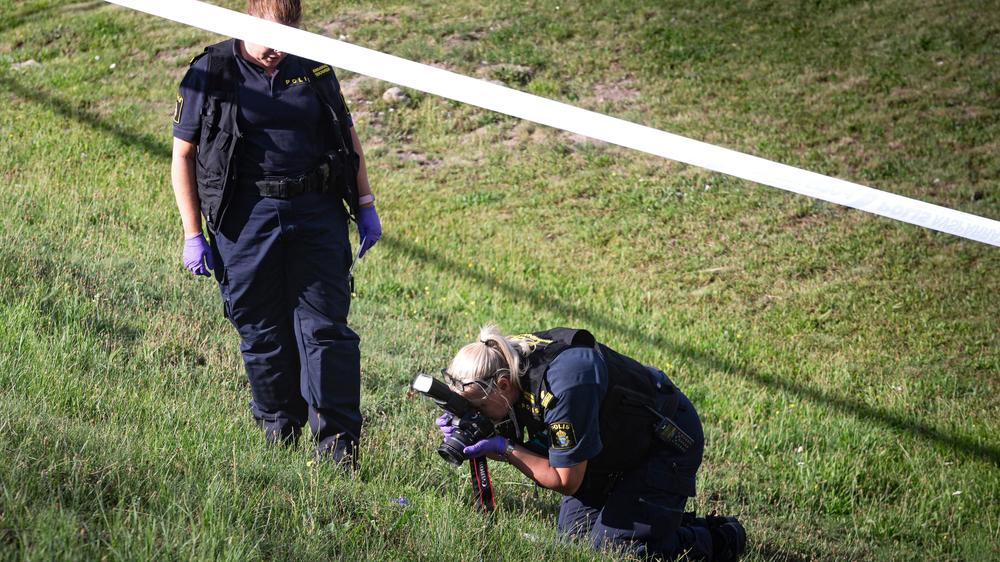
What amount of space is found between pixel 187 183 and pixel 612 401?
2.02 metres

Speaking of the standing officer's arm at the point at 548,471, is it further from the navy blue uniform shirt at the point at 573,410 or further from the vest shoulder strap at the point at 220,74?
the vest shoulder strap at the point at 220,74

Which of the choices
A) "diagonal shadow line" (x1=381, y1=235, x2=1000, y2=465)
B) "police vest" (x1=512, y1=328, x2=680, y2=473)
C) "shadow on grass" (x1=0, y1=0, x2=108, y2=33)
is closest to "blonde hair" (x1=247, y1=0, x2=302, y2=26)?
"police vest" (x1=512, y1=328, x2=680, y2=473)

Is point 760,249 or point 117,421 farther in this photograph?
point 760,249

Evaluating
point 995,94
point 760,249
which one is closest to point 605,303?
point 760,249

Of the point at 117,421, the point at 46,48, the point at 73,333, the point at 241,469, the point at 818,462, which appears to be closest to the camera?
the point at 241,469

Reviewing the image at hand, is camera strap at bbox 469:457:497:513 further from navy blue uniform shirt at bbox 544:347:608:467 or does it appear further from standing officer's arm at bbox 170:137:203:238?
standing officer's arm at bbox 170:137:203:238

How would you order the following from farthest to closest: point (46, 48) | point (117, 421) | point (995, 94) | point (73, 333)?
point (46, 48), point (995, 94), point (73, 333), point (117, 421)

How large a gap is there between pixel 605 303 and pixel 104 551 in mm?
5856

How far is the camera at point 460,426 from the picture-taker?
3494 millimetres

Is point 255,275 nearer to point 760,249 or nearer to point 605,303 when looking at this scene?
point 605,303

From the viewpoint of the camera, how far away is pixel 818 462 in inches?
229

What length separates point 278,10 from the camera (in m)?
3.74

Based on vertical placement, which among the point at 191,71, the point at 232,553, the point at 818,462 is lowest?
the point at 818,462

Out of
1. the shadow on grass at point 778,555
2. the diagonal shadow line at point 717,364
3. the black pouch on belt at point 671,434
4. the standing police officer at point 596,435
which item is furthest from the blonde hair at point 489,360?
the diagonal shadow line at point 717,364
